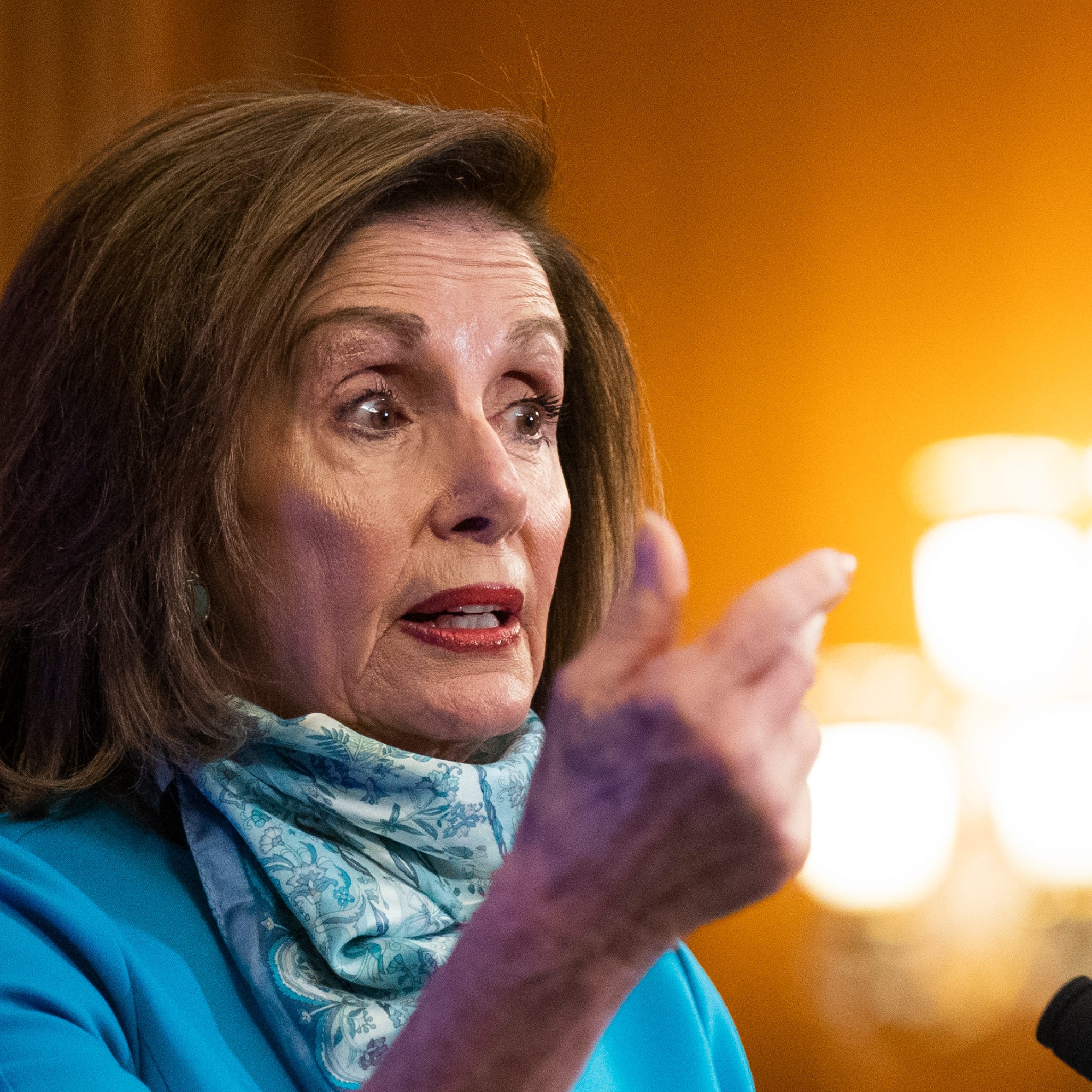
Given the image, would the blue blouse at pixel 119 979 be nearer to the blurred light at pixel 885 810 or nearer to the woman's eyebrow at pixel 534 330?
the woman's eyebrow at pixel 534 330

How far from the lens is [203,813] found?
958mm

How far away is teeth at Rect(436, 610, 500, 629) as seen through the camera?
99 centimetres

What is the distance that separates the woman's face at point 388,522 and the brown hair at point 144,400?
0.11 ft

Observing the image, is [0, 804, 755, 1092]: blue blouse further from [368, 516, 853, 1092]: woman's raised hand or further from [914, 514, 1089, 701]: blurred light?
[914, 514, 1089, 701]: blurred light

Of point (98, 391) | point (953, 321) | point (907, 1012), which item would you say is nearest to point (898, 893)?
point (907, 1012)

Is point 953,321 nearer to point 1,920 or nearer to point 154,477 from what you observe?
point 154,477

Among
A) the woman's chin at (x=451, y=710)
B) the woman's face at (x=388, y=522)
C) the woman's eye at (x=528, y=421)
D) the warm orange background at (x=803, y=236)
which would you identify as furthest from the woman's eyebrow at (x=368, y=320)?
the warm orange background at (x=803, y=236)

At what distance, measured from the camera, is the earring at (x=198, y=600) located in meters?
0.99

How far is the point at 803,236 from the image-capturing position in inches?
84.0

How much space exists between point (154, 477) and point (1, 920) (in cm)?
35

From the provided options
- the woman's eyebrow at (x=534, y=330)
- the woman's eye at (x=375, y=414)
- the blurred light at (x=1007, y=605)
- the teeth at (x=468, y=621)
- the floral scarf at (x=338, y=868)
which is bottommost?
the blurred light at (x=1007, y=605)

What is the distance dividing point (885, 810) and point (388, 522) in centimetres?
131

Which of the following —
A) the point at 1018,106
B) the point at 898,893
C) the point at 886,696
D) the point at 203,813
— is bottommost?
the point at 898,893

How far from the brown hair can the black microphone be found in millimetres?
664
